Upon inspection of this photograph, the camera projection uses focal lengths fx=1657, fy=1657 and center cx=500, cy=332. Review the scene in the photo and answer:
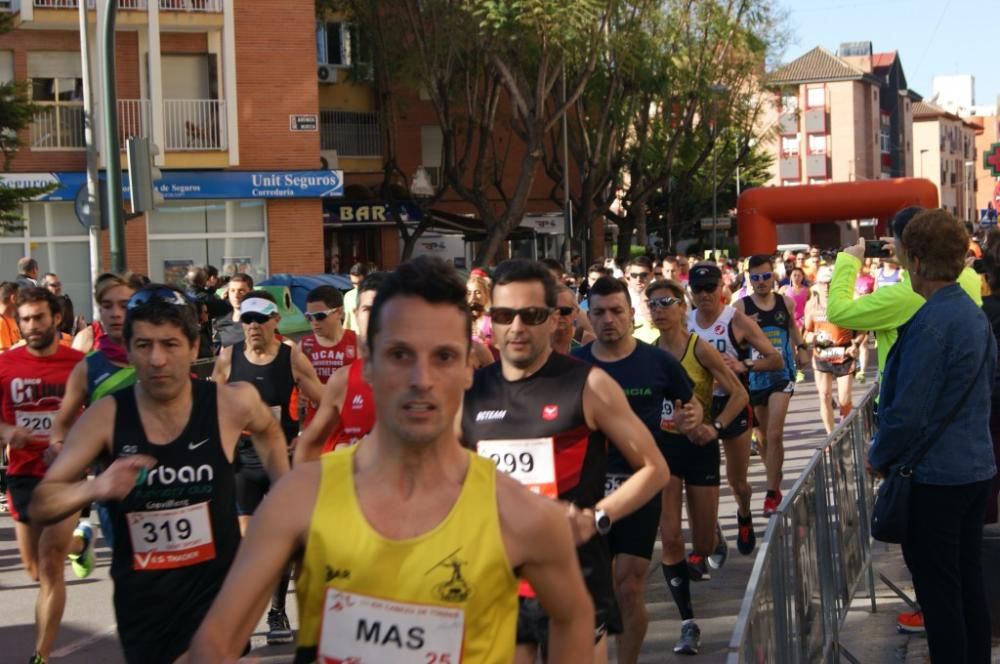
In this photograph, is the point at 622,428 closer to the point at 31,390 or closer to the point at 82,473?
the point at 82,473

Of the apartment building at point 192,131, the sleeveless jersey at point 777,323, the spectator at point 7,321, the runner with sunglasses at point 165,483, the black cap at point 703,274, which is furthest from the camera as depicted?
the apartment building at point 192,131

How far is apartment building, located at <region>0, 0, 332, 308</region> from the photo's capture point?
34.3 meters

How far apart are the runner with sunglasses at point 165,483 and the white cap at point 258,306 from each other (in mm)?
2989

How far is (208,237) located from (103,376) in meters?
29.3

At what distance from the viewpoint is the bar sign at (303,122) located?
36.9 meters

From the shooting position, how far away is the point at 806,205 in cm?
4934

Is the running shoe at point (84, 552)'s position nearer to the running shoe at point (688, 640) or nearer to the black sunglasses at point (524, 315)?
the running shoe at point (688, 640)

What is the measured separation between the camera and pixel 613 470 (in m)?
6.91

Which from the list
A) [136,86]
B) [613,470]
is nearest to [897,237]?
[613,470]

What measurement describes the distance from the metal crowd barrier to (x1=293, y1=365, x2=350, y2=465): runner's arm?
6.43ft

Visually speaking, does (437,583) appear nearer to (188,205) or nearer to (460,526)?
(460,526)

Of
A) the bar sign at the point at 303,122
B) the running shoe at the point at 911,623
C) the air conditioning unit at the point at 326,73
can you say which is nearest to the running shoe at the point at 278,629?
the running shoe at the point at 911,623

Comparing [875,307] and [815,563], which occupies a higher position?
[875,307]

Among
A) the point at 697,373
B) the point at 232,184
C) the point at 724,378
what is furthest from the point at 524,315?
the point at 232,184
